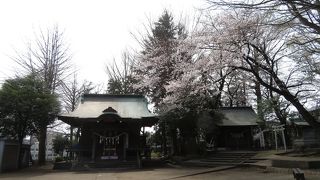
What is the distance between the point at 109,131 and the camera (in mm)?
26156

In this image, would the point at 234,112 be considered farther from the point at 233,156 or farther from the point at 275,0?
the point at 275,0

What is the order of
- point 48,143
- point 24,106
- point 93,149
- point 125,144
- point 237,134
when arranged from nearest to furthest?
1. point 24,106
2. point 93,149
3. point 125,144
4. point 237,134
5. point 48,143

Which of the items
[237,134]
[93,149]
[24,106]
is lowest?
[93,149]

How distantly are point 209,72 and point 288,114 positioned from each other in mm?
14837

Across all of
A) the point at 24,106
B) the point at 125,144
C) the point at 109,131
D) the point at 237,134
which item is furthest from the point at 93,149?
the point at 237,134

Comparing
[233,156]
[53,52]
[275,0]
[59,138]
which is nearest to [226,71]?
[233,156]

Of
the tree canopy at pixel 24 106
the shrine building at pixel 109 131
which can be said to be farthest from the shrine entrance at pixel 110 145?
the tree canopy at pixel 24 106

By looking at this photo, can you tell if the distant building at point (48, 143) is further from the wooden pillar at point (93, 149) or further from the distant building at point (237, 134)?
the distant building at point (237, 134)

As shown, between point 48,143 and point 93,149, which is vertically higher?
point 48,143

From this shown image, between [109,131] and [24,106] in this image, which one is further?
[109,131]

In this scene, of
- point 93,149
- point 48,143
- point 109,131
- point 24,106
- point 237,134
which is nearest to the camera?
point 24,106

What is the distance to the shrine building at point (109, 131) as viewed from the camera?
25.0 metres

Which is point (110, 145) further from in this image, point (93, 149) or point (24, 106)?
point (24, 106)

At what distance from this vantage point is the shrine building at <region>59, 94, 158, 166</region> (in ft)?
82.2
